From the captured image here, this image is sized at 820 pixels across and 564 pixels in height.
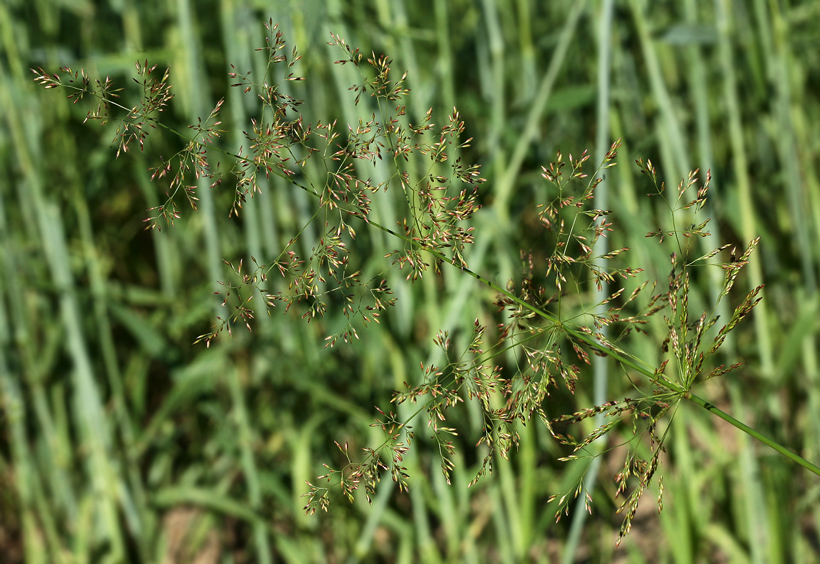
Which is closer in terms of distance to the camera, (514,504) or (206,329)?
(514,504)

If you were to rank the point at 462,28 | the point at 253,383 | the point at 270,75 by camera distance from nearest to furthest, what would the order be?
the point at 270,75, the point at 253,383, the point at 462,28

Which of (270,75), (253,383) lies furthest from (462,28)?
(253,383)

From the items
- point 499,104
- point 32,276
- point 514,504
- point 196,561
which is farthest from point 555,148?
point 196,561

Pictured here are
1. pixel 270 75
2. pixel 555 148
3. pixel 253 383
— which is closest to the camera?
pixel 270 75

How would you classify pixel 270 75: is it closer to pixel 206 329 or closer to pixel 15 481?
pixel 206 329

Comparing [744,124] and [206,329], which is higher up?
[744,124]

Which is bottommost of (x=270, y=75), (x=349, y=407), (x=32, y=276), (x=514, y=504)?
(x=514, y=504)

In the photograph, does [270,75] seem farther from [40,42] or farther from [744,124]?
[744,124]
